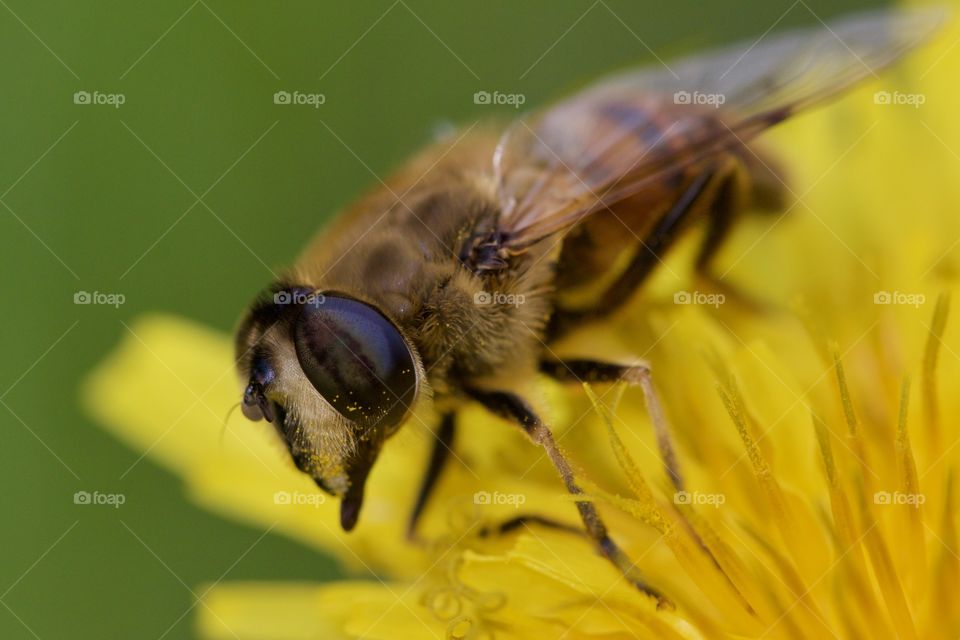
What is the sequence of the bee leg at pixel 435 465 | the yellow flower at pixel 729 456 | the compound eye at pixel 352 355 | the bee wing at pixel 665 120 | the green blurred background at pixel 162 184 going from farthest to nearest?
the green blurred background at pixel 162 184
the bee leg at pixel 435 465
the bee wing at pixel 665 120
the yellow flower at pixel 729 456
the compound eye at pixel 352 355

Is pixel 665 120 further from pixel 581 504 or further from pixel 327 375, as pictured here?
pixel 327 375

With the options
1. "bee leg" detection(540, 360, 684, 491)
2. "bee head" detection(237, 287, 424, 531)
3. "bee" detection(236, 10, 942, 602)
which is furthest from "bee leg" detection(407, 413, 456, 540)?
"bee head" detection(237, 287, 424, 531)

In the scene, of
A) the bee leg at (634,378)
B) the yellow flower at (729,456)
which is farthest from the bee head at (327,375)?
the bee leg at (634,378)

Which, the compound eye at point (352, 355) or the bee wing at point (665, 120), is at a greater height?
the bee wing at point (665, 120)

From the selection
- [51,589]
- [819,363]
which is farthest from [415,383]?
[51,589]

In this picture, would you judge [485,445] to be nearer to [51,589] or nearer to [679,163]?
[679,163]

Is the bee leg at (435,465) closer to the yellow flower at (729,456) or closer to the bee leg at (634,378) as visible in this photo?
the yellow flower at (729,456)
